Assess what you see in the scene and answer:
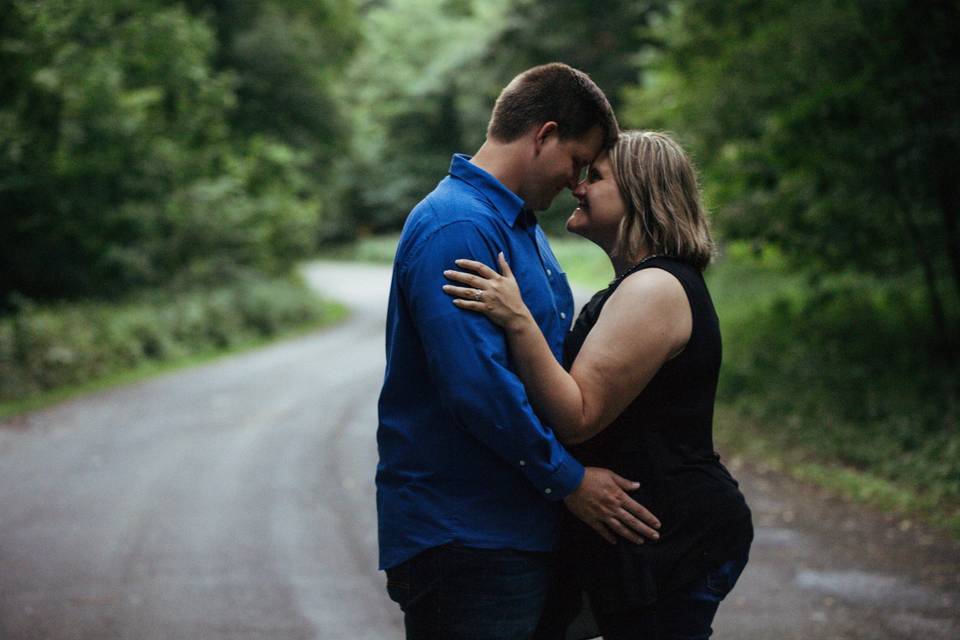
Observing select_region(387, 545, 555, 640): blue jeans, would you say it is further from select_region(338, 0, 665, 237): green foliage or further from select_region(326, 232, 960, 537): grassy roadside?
select_region(338, 0, 665, 237): green foliage

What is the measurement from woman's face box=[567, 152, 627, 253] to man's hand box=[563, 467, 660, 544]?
67cm

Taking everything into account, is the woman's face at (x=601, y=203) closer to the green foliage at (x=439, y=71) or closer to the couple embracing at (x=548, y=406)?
the couple embracing at (x=548, y=406)

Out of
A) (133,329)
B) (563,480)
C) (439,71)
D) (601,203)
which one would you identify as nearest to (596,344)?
(563,480)

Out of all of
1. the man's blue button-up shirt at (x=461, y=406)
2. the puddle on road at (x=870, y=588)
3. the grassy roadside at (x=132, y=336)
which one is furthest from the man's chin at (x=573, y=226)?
the grassy roadside at (x=132, y=336)

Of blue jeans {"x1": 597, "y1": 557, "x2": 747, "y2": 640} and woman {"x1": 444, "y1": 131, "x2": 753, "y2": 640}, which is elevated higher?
woman {"x1": 444, "y1": 131, "x2": 753, "y2": 640}

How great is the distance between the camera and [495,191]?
2408 millimetres

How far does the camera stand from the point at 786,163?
10.7 m

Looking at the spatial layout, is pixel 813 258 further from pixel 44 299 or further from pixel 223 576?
pixel 44 299

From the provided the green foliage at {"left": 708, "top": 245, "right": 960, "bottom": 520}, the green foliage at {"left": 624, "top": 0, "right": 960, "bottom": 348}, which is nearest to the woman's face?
the green foliage at {"left": 708, "top": 245, "right": 960, "bottom": 520}

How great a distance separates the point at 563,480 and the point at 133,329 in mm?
16983

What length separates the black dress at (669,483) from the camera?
2.41 meters

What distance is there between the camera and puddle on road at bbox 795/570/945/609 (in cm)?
539

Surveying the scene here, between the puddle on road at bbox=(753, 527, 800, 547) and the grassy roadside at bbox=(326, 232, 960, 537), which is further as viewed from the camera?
the grassy roadside at bbox=(326, 232, 960, 537)

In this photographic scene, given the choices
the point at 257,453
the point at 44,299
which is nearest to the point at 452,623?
the point at 257,453
